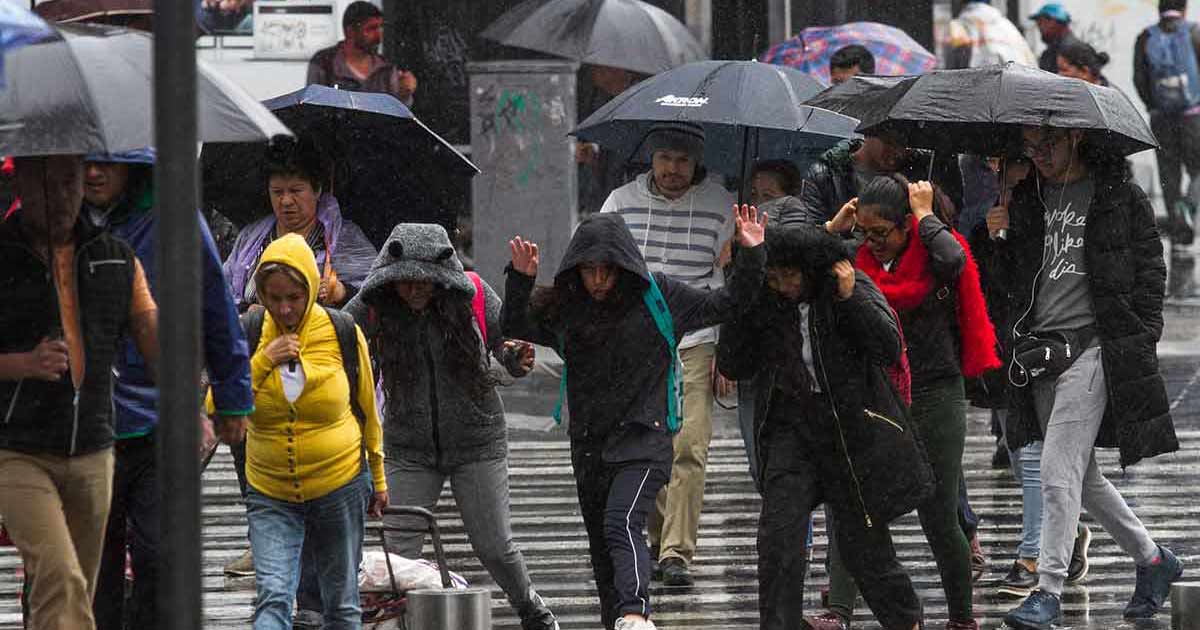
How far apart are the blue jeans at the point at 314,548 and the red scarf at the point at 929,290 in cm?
215

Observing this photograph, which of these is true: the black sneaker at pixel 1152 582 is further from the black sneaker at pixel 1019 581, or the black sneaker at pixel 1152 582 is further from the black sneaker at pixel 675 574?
the black sneaker at pixel 675 574

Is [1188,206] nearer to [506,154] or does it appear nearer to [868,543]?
[506,154]

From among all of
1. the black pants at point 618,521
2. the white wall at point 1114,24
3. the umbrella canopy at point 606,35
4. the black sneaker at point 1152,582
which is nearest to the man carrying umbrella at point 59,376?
the black pants at point 618,521

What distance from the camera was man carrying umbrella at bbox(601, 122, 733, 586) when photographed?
10016mm

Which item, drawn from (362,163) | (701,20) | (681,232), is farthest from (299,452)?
(701,20)

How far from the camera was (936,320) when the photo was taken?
903cm

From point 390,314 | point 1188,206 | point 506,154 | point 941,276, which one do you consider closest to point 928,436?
point 941,276

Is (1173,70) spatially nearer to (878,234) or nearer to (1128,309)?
(1128,309)

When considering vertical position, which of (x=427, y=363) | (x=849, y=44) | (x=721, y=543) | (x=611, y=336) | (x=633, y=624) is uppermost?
(x=849, y=44)

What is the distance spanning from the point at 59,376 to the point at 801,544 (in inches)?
104

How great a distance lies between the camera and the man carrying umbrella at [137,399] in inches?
277

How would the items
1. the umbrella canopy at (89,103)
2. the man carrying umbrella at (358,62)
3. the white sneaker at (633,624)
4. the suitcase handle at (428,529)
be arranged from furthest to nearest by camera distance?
the man carrying umbrella at (358,62) → the white sneaker at (633,624) → the suitcase handle at (428,529) → the umbrella canopy at (89,103)

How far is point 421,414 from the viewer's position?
8703 millimetres

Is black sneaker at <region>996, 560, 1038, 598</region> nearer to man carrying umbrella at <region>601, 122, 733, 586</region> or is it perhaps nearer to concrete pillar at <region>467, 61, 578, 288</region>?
man carrying umbrella at <region>601, 122, 733, 586</region>
